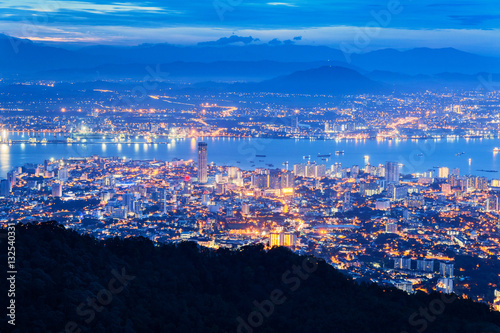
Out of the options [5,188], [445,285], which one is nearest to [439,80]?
[5,188]

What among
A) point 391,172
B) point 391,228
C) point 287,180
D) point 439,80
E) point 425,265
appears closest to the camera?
point 425,265

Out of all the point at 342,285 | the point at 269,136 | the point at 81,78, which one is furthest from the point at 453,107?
the point at 342,285

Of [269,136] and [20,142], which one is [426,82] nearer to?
[269,136]

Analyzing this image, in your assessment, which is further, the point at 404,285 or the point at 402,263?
the point at 402,263

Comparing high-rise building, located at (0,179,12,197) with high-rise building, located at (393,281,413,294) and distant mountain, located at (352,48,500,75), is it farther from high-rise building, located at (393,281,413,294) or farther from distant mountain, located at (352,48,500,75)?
distant mountain, located at (352,48,500,75)

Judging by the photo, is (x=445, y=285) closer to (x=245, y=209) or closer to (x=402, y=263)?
(x=402, y=263)

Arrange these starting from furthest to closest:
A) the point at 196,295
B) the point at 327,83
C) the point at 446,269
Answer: the point at 327,83
the point at 446,269
the point at 196,295
